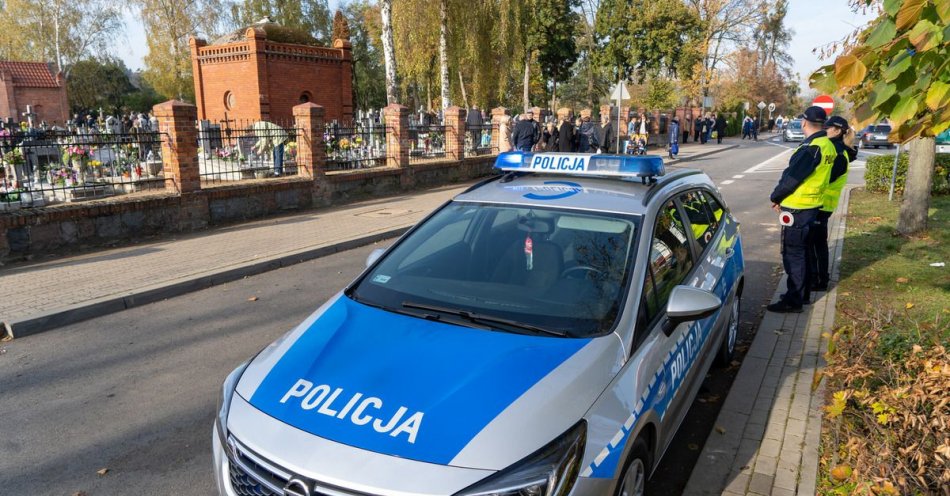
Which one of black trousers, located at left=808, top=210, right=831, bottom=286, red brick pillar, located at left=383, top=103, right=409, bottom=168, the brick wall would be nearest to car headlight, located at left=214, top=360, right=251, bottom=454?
black trousers, located at left=808, top=210, right=831, bottom=286

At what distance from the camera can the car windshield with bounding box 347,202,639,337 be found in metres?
2.93

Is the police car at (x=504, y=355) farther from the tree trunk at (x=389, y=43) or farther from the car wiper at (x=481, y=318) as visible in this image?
the tree trunk at (x=389, y=43)

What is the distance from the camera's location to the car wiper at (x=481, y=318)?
2.80 m

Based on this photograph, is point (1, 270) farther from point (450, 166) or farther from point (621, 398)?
point (450, 166)

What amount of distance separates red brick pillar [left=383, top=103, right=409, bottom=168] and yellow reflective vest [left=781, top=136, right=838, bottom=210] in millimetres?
10837

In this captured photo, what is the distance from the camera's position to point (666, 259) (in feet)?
11.4

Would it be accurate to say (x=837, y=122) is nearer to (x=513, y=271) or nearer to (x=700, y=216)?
(x=700, y=216)

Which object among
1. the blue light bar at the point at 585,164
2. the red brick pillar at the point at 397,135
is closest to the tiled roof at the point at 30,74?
the red brick pillar at the point at 397,135

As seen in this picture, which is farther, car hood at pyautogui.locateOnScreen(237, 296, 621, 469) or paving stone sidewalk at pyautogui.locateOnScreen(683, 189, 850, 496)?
paving stone sidewalk at pyautogui.locateOnScreen(683, 189, 850, 496)

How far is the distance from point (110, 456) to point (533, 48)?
44.7m

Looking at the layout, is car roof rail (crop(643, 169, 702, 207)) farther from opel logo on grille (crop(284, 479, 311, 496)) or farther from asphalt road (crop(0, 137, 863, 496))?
opel logo on grille (crop(284, 479, 311, 496))

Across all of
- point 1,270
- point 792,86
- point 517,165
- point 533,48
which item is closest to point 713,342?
point 517,165

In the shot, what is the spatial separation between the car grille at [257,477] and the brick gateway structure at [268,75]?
22205mm

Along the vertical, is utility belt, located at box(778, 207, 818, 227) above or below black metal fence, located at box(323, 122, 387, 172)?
below
